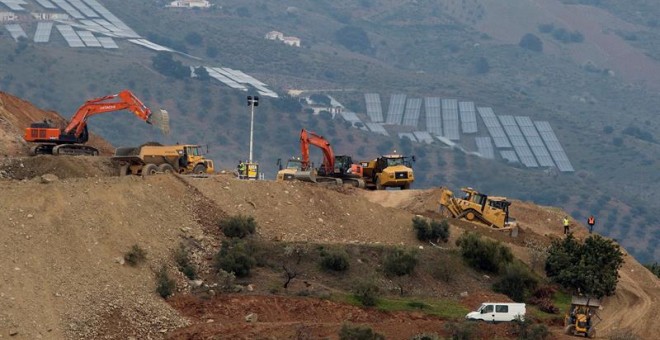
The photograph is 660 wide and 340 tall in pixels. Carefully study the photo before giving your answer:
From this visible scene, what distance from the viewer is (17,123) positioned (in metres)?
75.8

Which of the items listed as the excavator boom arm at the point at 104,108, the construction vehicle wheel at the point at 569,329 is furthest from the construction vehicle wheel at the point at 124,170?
the construction vehicle wheel at the point at 569,329

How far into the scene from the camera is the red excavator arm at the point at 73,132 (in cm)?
7006

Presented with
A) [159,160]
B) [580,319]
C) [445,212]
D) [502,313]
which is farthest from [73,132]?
[580,319]

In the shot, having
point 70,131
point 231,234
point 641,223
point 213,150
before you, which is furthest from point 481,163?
point 231,234

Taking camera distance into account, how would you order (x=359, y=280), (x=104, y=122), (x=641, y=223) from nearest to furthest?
(x=359, y=280) < (x=104, y=122) < (x=641, y=223)

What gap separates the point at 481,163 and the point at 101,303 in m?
155

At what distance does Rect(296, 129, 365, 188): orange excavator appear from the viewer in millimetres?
74188

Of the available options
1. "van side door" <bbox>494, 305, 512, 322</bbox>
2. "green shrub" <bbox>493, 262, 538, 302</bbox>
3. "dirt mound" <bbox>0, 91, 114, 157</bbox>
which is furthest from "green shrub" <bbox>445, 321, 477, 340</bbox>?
"dirt mound" <bbox>0, 91, 114, 157</bbox>

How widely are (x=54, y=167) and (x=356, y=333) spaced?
20989 mm

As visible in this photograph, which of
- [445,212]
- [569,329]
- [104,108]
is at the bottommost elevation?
[445,212]

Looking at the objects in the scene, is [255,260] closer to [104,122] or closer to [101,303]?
[101,303]

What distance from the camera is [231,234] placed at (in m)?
56.2

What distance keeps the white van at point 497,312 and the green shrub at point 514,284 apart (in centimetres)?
498

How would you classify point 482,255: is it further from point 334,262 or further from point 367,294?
point 367,294
